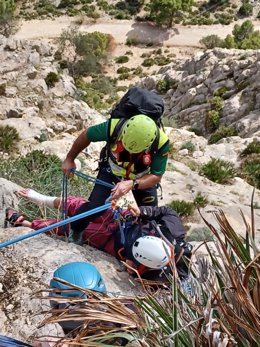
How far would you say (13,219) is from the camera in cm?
604

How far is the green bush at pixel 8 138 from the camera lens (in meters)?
12.3

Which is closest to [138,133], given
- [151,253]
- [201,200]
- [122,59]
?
[151,253]

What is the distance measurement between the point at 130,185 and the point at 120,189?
153mm

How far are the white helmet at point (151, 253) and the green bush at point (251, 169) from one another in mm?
9179

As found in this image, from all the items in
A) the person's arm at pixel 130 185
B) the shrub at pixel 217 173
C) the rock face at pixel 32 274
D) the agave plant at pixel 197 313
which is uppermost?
the agave plant at pixel 197 313

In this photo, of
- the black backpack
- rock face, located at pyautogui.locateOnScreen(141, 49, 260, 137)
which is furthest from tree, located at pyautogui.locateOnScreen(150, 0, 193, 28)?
the black backpack

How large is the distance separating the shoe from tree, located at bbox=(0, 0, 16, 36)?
129ft

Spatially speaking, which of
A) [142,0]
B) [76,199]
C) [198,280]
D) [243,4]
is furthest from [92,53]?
[198,280]

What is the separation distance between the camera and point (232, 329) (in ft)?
7.02

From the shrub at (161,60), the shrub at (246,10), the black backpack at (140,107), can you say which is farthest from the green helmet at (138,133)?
the shrub at (246,10)

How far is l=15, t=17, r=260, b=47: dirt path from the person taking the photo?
4811cm

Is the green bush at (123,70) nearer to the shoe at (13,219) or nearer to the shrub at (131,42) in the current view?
the shrub at (131,42)

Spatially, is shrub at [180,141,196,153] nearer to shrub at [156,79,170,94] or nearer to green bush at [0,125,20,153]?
green bush at [0,125,20,153]

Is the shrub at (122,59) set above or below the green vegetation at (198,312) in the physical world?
below
